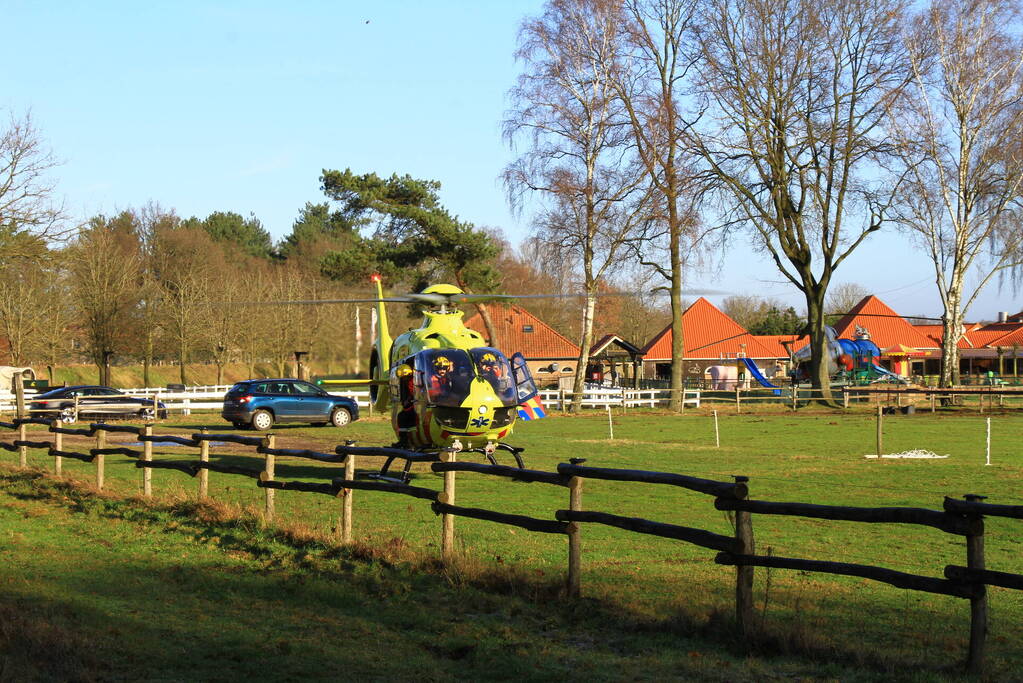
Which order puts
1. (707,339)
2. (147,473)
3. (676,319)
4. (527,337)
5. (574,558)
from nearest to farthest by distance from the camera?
(574,558) < (147,473) < (676,319) < (527,337) < (707,339)

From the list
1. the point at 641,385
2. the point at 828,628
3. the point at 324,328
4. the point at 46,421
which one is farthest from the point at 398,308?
the point at 828,628

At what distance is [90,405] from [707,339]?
168 ft

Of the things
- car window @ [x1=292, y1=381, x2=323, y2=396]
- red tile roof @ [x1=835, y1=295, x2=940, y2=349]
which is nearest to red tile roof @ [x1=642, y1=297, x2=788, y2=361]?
red tile roof @ [x1=835, y1=295, x2=940, y2=349]

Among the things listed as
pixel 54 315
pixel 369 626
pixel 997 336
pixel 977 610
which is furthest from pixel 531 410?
pixel 997 336

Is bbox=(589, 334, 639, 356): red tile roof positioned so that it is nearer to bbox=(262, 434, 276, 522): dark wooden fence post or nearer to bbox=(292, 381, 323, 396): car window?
bbox=(292, 381, 323, 396): car window

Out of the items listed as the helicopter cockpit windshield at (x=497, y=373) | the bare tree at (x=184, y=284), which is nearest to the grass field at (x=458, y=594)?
the helicopter cockpit windshield at (x=497, y=373)

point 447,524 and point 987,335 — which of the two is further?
point 987,335

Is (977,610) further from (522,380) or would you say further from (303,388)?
(303,388)

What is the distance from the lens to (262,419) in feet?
102

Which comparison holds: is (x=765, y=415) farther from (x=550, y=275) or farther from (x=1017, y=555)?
(x=1017, y=555)

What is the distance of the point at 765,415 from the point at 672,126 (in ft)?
38.1

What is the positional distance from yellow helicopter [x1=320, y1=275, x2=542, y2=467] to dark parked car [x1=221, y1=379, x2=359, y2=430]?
14.0 meters

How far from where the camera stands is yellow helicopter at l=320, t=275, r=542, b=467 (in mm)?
16000

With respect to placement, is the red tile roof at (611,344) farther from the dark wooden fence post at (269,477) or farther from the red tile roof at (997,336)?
the dark wooden fence post at (269,477)
